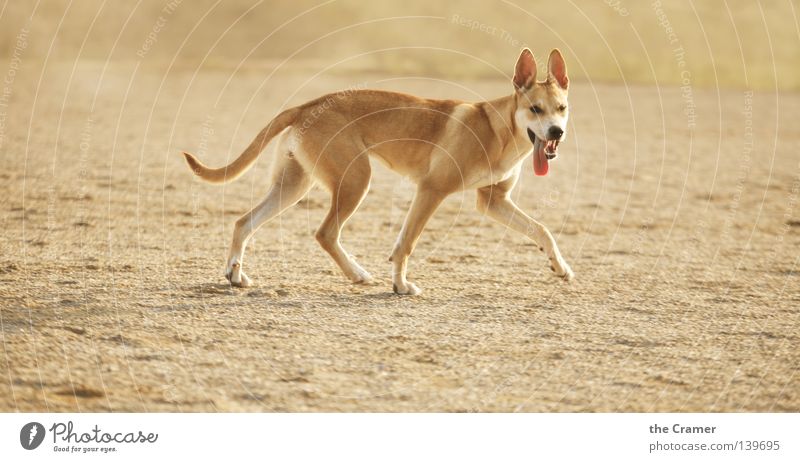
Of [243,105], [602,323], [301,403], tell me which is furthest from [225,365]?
[243,105]

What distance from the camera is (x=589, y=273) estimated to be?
1034 centimetres

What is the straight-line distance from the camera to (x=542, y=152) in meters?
8.88

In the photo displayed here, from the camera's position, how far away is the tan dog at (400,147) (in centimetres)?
879

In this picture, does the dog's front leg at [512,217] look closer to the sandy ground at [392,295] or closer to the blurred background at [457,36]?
the sandy ground at [392,295]

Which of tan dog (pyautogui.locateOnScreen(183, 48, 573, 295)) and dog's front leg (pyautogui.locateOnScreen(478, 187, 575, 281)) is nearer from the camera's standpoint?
tan dog (pyautogui.locateOnScreen(183, 48, 573, 295))

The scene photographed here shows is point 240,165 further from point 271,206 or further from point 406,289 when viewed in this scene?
point 406,289

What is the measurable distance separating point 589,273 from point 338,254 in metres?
2.81

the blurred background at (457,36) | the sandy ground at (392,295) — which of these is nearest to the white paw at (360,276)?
the sandy ground at (392,295)

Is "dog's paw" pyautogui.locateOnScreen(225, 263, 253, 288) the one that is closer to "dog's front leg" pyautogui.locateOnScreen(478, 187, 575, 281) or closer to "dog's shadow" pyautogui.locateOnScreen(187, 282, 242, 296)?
"dog's shadow" pyautogui.locateOnScreen(187, 282, 242, 296)

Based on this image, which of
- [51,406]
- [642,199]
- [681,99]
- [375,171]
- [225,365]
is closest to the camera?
[51,406]

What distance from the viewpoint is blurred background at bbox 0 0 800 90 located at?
3394cm

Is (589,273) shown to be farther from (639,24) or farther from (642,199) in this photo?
(639,24)
